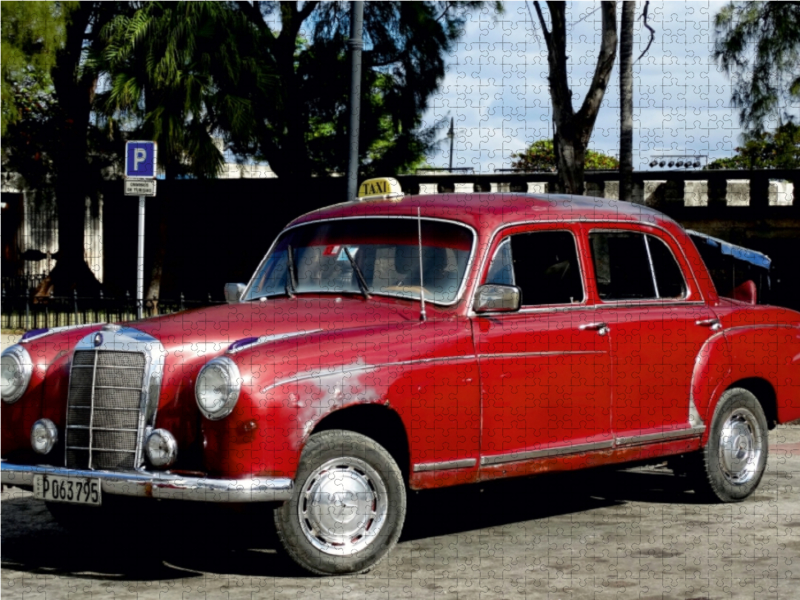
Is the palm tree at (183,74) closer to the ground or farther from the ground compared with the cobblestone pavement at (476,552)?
farther from the ground

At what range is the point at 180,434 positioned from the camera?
6570 millimetres

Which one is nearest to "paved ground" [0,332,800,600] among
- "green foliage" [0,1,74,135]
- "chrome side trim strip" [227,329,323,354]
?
"chrome side trim strip" [227,329,323,354]

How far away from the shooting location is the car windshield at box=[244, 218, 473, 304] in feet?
24.8

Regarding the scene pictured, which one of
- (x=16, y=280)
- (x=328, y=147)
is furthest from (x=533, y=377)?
(x=16, y=280)

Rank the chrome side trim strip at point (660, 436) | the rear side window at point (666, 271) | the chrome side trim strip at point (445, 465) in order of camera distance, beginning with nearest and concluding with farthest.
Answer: the chrome side trim strip at point (445, 465) < the chrome side trim strip at point (660, 436) < the rear side window at point (666, 271)

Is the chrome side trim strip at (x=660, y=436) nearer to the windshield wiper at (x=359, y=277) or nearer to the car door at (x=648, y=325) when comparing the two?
the car door at (x=648, y=325)

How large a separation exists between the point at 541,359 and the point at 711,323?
1.70 meters

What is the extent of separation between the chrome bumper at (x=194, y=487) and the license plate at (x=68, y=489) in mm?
56

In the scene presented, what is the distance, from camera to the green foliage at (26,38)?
26.6 meters

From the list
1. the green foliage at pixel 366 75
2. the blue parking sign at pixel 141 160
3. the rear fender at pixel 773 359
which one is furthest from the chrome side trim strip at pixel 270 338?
the green foliage at pixel 366 75

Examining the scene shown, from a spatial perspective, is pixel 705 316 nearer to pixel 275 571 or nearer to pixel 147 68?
pixel 275 571

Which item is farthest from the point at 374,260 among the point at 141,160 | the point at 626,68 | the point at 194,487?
the point at 626,68

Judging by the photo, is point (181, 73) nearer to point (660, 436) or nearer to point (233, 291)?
point (233, 291)

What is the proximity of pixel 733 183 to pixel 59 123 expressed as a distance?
15.7 meters
